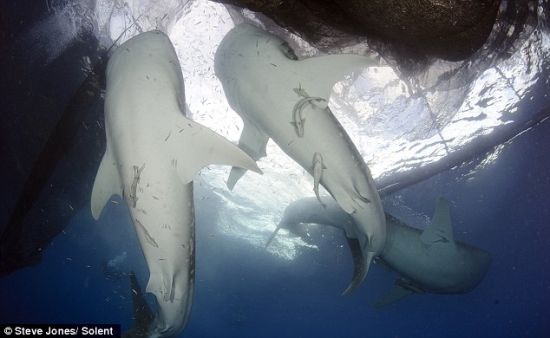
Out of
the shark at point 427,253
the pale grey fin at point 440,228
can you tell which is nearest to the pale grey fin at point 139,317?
the shark at point 427,253

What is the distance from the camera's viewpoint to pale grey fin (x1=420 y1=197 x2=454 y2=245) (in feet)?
28.3

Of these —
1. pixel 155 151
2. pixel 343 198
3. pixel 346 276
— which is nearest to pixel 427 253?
pixel 343 198

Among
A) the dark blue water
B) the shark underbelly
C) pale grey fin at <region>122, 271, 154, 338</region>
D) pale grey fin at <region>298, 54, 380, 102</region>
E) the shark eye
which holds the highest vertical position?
the shark eye

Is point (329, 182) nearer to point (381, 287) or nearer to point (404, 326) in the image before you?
point (381, 287)

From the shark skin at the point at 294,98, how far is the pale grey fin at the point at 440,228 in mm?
5396

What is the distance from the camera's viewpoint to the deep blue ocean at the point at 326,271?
38.7 feet

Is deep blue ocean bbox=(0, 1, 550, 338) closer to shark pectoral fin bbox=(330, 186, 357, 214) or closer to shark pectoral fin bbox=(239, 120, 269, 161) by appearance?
shark pectoral fin bbox=(239, 120, 269, 161)

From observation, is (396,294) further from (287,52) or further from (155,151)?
(155,151)

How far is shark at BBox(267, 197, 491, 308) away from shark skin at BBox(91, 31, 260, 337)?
18.6ft

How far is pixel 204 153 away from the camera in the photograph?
3.56 meters

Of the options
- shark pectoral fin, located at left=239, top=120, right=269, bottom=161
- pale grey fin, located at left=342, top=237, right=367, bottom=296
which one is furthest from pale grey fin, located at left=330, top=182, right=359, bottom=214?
pale grey fin, located at left=342, top=237, right=367, bottom=296

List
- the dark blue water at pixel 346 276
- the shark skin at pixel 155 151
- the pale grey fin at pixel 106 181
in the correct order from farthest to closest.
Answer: the dark blue water at pixel 346 276, the pale grey fin at pixel 106 181, the shark skin at pixel 155 151

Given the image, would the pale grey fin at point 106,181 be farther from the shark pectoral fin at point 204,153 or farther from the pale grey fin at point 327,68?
the pale grey fin at point 327,68

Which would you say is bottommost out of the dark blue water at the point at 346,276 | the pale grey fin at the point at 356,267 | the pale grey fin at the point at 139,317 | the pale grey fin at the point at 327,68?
the dark blue water at the point at 346,276
